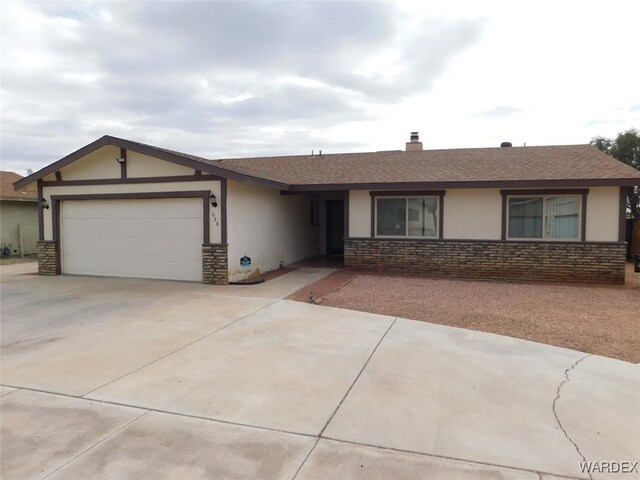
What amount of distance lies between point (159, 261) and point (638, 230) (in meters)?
16.7

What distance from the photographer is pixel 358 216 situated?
12852mm

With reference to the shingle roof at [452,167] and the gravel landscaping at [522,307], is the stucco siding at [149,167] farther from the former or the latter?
the gravel landscaping at [522,307]

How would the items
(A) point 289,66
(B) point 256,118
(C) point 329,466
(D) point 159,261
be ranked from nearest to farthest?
(C) point 329,466 → (D) point 159,261 → (A) point 289,66 → (B) point 256,118

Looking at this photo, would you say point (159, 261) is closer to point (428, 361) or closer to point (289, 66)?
point (289, 66)

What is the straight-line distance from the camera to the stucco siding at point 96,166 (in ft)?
37.5

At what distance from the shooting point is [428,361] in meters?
5.01

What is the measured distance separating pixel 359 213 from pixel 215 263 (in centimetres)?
468

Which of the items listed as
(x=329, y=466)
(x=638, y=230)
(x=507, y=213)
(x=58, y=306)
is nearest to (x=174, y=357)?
(x=329, y=466)

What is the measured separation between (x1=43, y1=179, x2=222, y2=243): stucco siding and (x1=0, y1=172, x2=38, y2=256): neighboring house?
7982 mm

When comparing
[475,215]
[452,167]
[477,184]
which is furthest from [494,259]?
[452,167]

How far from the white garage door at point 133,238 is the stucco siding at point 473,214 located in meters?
6.99

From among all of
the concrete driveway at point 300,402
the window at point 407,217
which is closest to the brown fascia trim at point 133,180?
the concrete driveway at point 300,402

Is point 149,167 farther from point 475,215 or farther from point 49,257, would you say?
point 475,215

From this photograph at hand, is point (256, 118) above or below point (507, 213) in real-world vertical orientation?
above
